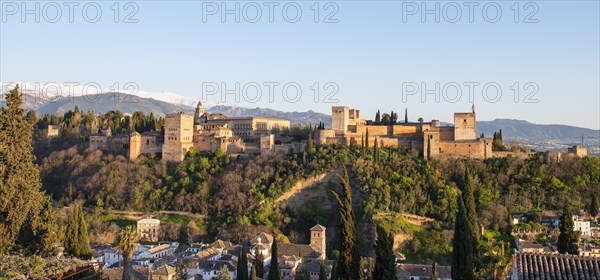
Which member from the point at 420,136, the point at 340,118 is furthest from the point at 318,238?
the point at 340,118

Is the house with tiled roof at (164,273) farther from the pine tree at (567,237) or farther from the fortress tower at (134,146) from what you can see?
the fortress tower at (134,146)

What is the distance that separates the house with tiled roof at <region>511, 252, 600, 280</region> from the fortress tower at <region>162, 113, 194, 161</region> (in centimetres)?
4111

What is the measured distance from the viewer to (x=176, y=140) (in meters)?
50.8

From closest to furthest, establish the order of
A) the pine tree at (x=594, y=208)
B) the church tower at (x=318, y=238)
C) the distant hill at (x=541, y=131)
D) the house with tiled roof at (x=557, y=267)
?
the house with tiled roof at (x=557, y=267), the church tower at (x=318, y=238), the pine tree at (x=594, y=208), the distant hill at (x=541, y=131)

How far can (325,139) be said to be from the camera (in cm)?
4944

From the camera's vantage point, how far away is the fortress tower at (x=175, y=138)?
5053 centimetres

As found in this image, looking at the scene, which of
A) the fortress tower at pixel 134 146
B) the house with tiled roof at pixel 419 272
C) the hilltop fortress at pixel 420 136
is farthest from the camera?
A: the fortress tower at pixel 134 146

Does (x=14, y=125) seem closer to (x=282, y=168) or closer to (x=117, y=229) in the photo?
(x=117, y=229)

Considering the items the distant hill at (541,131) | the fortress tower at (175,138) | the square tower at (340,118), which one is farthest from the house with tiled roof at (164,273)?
the distant hill at (541,131)

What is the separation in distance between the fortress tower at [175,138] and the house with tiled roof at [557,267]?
41.1 m

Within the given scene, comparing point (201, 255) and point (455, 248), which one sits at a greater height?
point (455, 248)

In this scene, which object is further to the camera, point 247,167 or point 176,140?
point 176,140

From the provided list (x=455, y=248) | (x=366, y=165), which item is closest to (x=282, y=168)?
(x=366, y=165)

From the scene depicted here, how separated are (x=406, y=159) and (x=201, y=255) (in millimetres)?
19254
